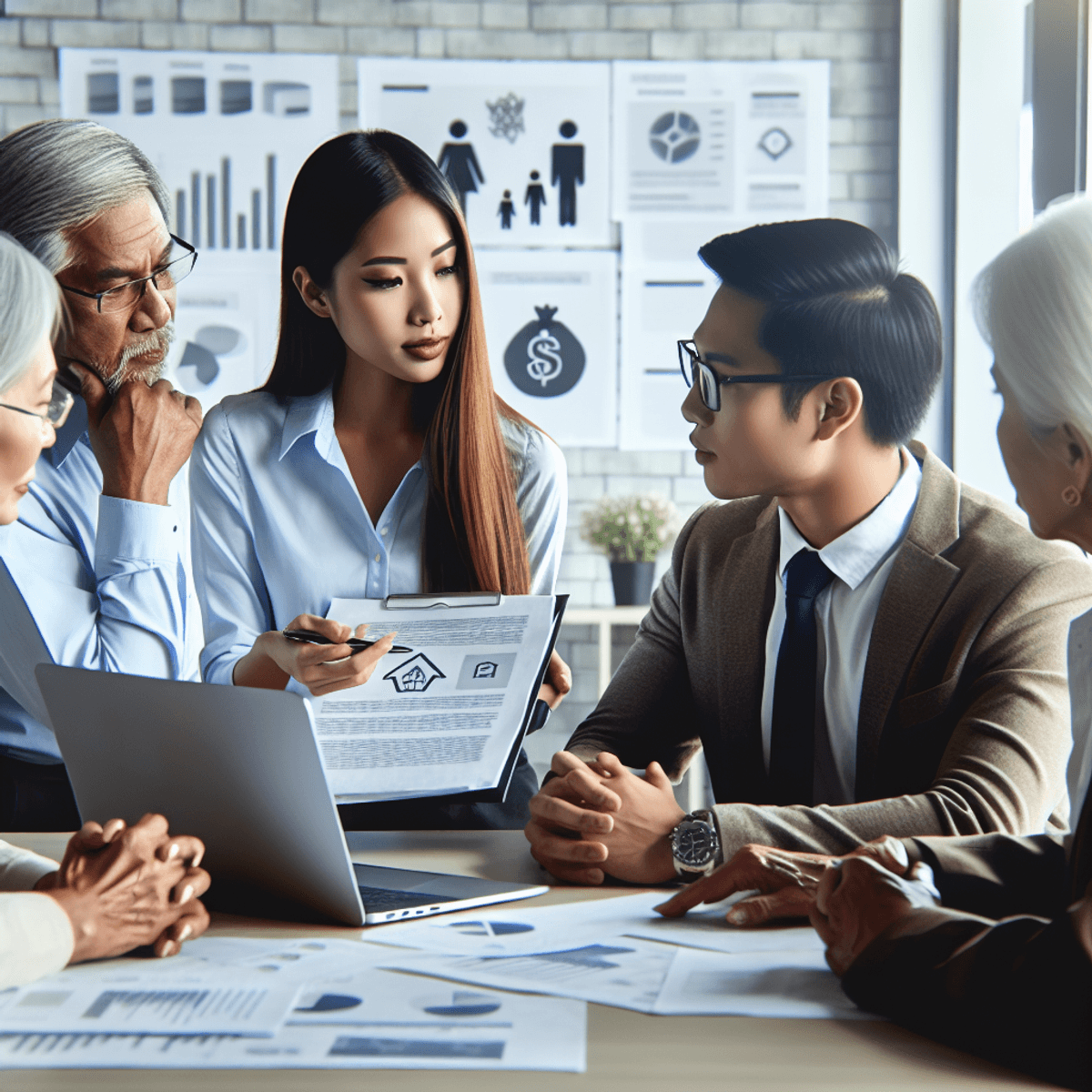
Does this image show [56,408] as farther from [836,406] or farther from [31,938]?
[836,406]

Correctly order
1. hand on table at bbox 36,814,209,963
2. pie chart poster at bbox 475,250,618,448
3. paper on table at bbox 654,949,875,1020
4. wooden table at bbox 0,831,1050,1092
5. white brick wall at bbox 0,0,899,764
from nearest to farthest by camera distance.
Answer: wooden table at bbox 0,831,1050,1092 < paper on table at bbox 654,949,875,1020 < hand on table at bbox 36,814,209,963 < white brick wall at bbox 0,0,899,764 < pie chart poster at bbox 475,250,618,448

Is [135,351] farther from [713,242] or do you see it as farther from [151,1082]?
[151,1082]

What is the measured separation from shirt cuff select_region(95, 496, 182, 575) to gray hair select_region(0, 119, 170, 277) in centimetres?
37

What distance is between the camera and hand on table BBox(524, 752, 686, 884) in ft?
4.32

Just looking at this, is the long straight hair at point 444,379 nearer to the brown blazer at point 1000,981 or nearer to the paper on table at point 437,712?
the paper on table at point 437,712

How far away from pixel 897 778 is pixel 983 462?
114 inches

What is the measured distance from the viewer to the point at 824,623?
1.62 m

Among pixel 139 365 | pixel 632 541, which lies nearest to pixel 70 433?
pixel 139 365

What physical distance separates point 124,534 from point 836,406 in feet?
3.52

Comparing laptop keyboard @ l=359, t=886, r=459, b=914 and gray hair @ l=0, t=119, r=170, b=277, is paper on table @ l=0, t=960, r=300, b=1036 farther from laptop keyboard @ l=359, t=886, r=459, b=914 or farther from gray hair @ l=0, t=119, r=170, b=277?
gray hair @ l=0, t=119, r=170, b=277

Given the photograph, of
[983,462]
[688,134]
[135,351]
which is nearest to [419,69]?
[688,134]

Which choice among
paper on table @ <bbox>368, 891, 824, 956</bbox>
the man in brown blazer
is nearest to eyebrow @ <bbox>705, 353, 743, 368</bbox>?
the man in brown blazer

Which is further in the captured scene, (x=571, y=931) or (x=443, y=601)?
(x=443, y=601)

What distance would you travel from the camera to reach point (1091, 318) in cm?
105
